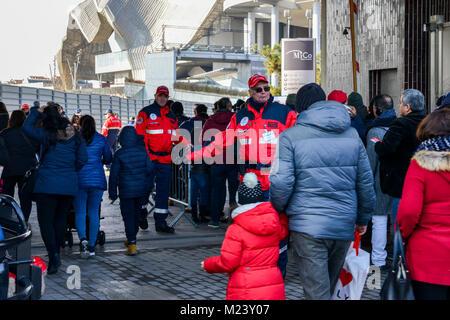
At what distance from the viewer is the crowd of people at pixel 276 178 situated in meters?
4.07

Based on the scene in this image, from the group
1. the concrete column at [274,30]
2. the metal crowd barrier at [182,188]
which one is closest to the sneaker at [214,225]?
the metal crowd barrier at [182,188]

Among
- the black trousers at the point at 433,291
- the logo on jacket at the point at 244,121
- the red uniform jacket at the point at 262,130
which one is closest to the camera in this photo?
the black trousers at the point at 433,291

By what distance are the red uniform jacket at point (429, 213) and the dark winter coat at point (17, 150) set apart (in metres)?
6.34

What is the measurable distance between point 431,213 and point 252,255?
1.10 meters

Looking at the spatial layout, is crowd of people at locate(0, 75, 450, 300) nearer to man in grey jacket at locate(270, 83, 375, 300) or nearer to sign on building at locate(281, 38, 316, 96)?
man in grey jacket at locate(270, 83, 375, 300)

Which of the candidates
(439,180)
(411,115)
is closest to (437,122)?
(439,180)

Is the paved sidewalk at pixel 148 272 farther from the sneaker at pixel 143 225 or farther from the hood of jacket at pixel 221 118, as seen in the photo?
the hood of jacket at pixel 221 118

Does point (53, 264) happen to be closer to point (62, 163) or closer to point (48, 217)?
point (48, 217)

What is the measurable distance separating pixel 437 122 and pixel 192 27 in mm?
92229

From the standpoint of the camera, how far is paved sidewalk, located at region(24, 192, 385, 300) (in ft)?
20.8

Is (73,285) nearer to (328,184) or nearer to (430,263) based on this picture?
(328,184)

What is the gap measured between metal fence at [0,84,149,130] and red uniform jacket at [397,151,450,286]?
2044 cm

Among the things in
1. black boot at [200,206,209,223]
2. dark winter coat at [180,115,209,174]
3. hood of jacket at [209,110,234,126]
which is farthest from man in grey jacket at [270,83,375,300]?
black boot at [200,206,209,223]

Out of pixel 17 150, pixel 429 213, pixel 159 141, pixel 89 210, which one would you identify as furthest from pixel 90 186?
pixel 429 213
